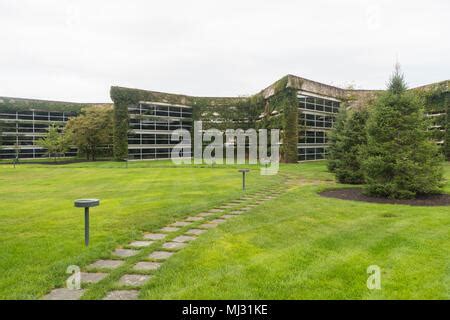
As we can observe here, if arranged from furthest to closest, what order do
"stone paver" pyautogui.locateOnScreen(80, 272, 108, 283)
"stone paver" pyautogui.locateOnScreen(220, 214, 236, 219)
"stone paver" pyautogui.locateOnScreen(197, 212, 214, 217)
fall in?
"stone paver" pyautogui.locateOnScreen(197, 212, 214, 217), "stone paver" pyautogui.locateOnScreen(220, 214, 236, 219), "stone paver" pyautogui.locateOnScreen(80, 272, 108, 283)

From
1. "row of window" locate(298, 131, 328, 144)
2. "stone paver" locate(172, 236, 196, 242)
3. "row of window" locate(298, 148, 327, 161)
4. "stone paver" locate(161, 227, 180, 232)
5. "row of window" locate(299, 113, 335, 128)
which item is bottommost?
"stone paver" locate(172, 236, 196, 242)

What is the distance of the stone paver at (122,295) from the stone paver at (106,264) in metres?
0.92

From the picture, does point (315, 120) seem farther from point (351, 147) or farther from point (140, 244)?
point (140, 244)

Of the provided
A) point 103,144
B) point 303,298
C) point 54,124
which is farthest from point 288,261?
point 54,124

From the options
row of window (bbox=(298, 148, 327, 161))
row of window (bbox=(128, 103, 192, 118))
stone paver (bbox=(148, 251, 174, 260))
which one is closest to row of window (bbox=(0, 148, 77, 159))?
row of window (bbox=(128, 103, 192, 118))


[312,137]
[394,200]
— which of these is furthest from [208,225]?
[312,137]

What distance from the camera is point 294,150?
30266 millimetres

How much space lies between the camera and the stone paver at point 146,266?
4793 millimetres

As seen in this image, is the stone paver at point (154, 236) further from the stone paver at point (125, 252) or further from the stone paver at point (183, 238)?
the stone paver at point (125, 252)

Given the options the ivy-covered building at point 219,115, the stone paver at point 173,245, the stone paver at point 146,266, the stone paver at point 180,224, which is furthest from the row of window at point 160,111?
the stone paver at point 146,266

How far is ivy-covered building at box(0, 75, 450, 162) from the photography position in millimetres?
30156

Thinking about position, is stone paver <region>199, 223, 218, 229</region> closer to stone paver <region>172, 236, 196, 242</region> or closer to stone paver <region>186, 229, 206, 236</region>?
stone paver <region>186, 229, 206, 236</region>

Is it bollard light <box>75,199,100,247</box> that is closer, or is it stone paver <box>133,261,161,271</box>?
stone paver <box>133,261,161,271</box>

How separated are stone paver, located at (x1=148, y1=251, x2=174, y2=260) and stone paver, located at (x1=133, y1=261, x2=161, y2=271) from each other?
0.69 ft
